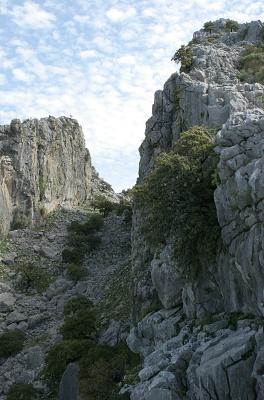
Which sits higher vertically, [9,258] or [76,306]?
[9,258]

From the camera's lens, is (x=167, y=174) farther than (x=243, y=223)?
Yes

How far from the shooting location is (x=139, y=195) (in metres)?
27.6

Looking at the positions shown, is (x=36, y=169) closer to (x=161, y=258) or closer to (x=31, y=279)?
(x=31, y=279)

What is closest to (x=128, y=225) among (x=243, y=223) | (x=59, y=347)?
(x=59, y=347)

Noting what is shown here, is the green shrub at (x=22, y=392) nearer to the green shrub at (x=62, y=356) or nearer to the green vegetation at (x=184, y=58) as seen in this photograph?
the green shrub at (x=62, y=356)

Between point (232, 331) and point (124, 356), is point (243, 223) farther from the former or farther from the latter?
point (124, 356)

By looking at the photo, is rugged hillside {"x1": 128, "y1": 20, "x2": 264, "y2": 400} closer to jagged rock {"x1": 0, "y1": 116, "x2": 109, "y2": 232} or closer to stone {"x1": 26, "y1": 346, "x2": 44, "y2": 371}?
stone {"x1": 26, "y1": 346, "x2": 44, "y2": 371}

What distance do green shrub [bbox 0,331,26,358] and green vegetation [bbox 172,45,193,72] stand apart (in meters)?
26.0

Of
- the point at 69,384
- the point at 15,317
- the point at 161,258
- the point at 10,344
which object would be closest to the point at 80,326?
the point at 10,344

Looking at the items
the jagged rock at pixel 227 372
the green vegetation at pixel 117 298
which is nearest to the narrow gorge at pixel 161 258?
the jagged rock at pixel 227 372

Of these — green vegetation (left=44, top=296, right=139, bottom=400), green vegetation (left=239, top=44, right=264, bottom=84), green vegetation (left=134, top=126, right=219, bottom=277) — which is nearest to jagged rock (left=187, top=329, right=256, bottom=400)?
green vegetation (left=44, top=296, right=139, bottom=400)

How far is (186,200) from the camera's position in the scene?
79.5 feet

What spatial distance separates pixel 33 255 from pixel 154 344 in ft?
97.5

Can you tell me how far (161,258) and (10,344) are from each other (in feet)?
50.6
